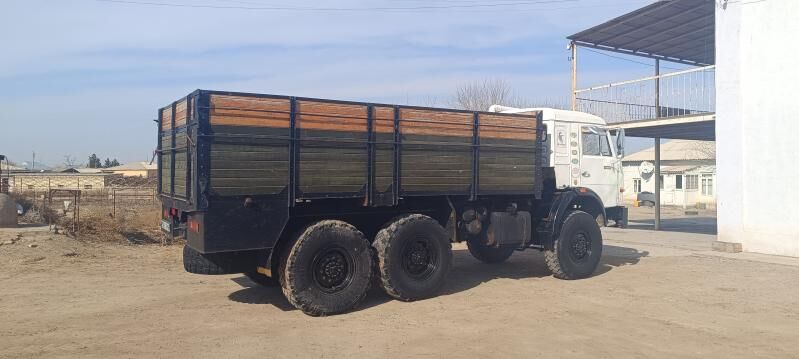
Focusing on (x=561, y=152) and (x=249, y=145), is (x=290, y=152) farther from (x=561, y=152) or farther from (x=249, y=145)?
(x=561, y=152)

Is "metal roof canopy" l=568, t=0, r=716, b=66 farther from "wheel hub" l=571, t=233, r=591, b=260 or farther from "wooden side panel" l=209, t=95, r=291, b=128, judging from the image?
"wooden side panel" l=209, t=95, r=291, b=128

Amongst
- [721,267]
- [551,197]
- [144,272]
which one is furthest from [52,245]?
[721,267]

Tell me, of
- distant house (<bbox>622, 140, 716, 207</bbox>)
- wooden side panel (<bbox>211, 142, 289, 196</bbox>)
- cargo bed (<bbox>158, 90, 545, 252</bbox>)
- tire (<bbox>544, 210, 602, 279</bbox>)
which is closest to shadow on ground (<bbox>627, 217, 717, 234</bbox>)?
tire (<bbox>544, 210, 602, 279</bbox>)

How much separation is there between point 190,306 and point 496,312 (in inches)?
163

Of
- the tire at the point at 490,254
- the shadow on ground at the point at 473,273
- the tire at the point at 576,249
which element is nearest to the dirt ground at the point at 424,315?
the shadow on ground at the point at 473,273

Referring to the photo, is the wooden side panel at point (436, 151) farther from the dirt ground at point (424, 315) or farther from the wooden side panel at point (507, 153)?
the dirt ground at point (424, 315)

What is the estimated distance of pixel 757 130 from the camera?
→ 45.3 ft

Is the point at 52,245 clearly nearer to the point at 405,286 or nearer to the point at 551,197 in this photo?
the point at 405,286

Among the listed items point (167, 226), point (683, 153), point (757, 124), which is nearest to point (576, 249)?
point (757, 124)

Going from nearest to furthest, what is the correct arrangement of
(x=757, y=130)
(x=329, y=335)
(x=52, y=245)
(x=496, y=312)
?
(x=329, y=335) < (x=496, y=312) < (x=52, y=245) < (x=757, y=130)

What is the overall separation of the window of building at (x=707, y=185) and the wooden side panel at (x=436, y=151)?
142 feet

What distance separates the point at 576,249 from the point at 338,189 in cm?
485

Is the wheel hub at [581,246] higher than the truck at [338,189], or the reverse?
the truck at [338,189]

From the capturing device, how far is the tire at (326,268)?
7.62 meters
